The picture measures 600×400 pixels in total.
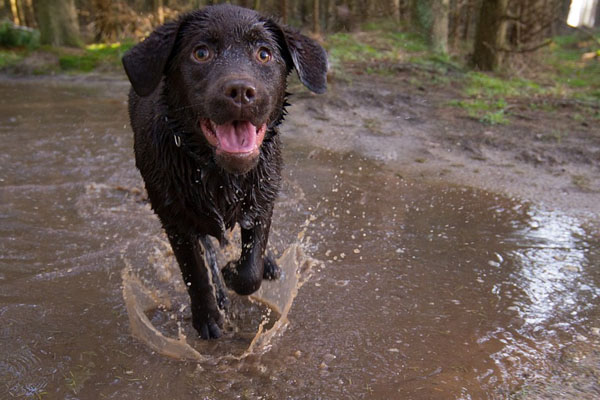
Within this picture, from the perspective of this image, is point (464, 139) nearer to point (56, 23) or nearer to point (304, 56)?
point (304, 56)

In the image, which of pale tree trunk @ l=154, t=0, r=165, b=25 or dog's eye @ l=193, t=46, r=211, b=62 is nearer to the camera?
dog's eye @ l=193, t=46, r=211, b=62

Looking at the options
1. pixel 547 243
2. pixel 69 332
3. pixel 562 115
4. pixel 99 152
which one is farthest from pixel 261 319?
pixel 562 115

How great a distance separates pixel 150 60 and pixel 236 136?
0.65 meters

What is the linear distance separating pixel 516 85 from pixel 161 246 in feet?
27.1

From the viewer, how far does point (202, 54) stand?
300 cm

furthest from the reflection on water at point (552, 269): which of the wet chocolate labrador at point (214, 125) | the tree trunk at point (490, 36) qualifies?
the tree trunk at point (490, 36)

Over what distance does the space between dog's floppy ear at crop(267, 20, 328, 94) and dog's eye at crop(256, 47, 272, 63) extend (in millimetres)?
183

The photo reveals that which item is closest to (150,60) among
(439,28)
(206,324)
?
(206,324)

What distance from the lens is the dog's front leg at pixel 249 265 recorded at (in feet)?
11.3

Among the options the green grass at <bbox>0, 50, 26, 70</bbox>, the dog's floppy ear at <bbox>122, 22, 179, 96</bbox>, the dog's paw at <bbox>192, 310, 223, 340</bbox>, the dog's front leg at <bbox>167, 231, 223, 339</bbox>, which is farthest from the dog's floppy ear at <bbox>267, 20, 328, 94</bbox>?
the green grass at <bbox>0, 50, 26, 70</bbox>

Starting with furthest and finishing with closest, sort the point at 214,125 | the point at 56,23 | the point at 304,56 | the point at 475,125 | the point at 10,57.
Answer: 1. the point at 56,23
2. the point at 10,57
3. the point at 475,125
4. the point at 304,56
5. the point at 214,125

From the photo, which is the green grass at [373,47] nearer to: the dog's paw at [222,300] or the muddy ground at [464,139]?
the muddy ground at [464,139]

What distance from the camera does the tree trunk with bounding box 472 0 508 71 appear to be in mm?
11203

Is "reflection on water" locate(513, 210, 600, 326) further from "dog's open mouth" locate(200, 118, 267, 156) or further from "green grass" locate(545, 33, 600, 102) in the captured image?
"green grass" locate(545, 33, 600, 102)
